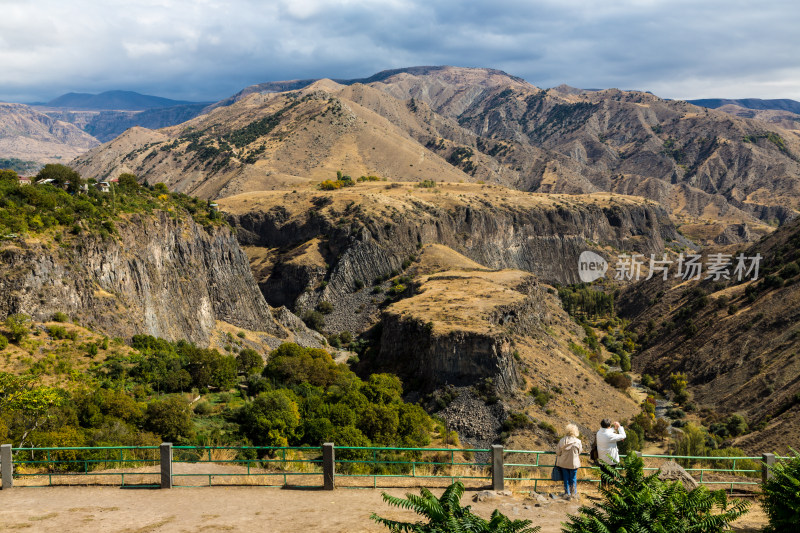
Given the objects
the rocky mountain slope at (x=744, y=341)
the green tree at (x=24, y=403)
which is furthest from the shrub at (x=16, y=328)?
the rocky mountain slope at (x=744, y=341)

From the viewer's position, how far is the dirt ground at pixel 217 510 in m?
14.5

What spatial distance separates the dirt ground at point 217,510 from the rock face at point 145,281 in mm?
29615

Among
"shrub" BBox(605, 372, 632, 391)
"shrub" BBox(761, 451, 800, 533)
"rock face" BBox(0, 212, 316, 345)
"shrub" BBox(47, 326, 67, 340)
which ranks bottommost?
"shrub" BBox(605, 372, 632, 391)

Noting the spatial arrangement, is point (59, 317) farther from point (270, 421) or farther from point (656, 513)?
point (656, 513)

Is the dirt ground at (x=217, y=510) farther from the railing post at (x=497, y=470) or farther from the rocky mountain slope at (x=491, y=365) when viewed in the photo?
the rocky mountain slope at (x=491, y=365)

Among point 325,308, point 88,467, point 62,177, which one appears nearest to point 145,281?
point 62,177

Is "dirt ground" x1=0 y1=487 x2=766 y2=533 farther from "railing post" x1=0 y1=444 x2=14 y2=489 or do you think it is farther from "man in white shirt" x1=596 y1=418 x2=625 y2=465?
"man in white shirt" x1=596 y1=418 x2=625 y2=465

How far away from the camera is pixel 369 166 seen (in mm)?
170125

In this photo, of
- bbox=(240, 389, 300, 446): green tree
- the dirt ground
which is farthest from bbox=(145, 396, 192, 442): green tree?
the dirt ground

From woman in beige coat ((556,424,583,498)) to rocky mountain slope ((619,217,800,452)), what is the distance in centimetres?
4357

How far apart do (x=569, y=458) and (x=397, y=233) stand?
294 ft

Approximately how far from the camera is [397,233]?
104188mm

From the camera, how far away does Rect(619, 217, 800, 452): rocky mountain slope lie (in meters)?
57.1

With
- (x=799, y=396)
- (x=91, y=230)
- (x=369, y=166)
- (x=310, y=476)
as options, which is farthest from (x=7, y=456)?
(x=369, y=166)
